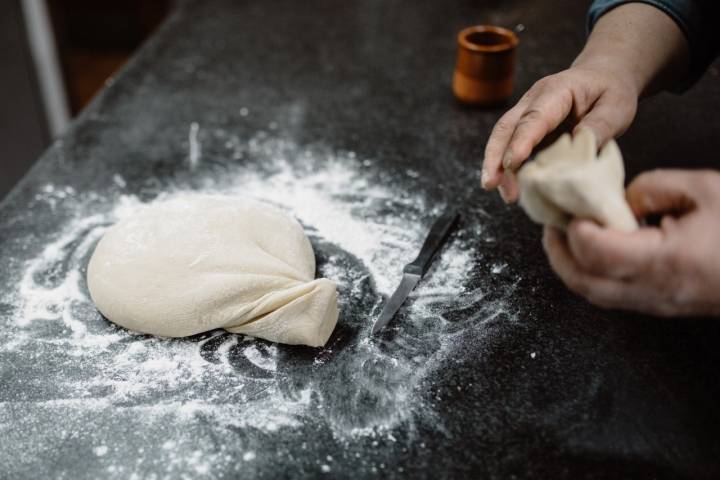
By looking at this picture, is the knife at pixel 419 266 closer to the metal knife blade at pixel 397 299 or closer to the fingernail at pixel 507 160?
the metal knife blade at pixel 397 299

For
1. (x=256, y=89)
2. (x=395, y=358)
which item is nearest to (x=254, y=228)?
(x=395, y=358)

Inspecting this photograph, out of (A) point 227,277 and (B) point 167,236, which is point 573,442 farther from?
(B) point 167,236

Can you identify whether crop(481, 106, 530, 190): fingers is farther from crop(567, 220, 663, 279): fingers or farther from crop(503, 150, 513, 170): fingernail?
crop(567, 220, 663, 279): fingers

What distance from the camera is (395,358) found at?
1143 mm

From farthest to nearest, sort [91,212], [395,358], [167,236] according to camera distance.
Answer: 1. [91,212]
2. [167,236]
3. [395,358]

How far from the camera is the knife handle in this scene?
129 centimetres

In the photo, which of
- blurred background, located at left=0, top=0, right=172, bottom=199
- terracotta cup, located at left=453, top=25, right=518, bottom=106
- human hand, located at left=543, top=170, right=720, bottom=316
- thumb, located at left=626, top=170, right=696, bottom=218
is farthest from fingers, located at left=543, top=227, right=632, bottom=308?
blurred background, located at left=0, top=0, right=172, bottom=199

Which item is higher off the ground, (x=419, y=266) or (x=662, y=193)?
(x=662, y=193)

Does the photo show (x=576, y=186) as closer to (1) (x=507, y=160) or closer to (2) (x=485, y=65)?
(1) (x=507, y=160)

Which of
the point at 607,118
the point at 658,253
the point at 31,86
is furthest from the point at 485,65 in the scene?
the point at 31,86

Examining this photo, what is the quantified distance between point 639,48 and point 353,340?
86 centimetres

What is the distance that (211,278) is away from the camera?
1182 mm

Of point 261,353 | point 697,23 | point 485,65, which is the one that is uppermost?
point 697,23

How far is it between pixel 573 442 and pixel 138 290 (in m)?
0.80
